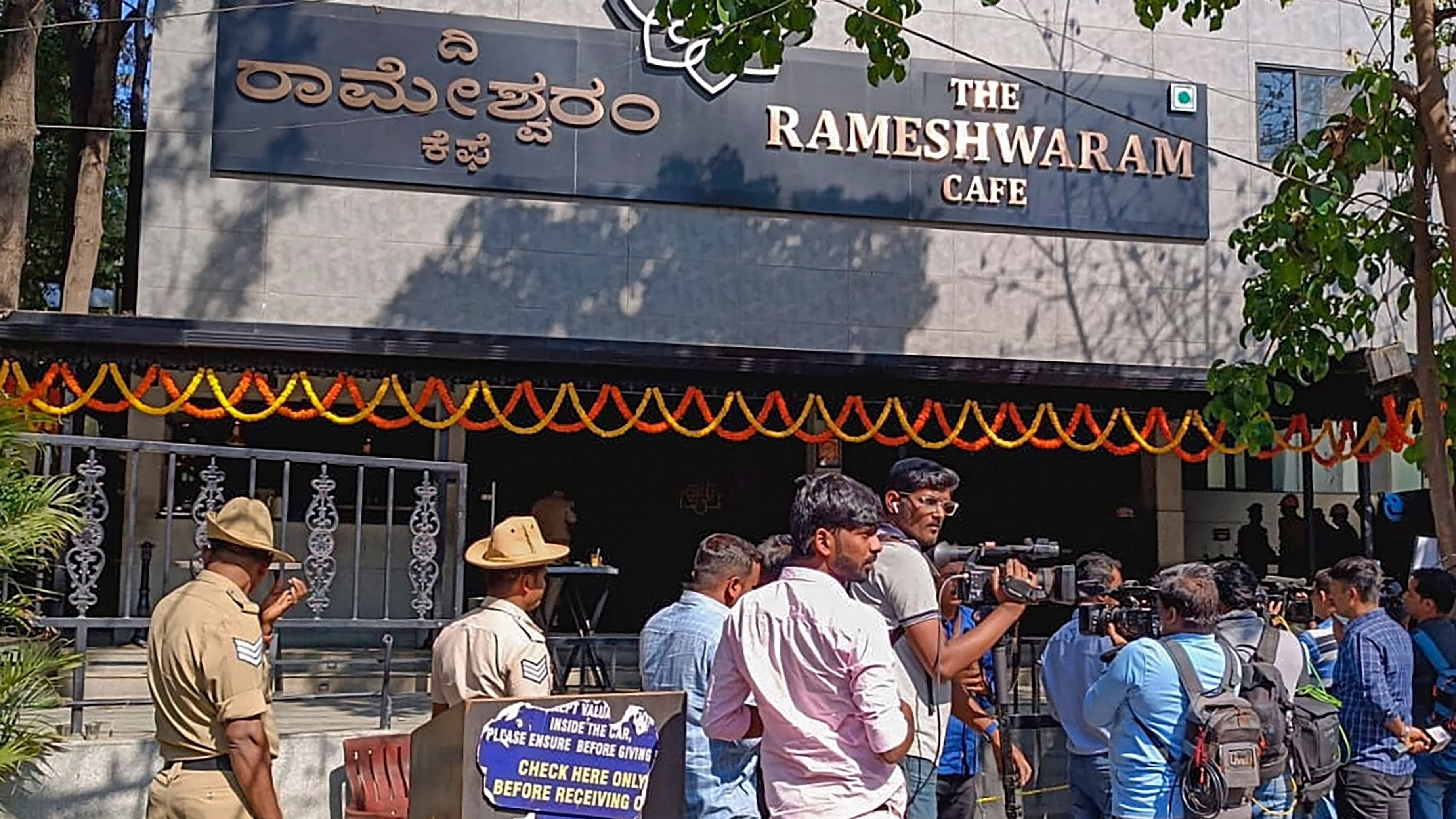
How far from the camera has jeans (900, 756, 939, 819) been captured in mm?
4871

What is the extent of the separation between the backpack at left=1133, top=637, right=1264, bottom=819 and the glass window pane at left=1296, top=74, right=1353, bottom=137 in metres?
11.4

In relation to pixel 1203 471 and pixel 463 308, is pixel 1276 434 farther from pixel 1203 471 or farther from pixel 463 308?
pixel 463 308

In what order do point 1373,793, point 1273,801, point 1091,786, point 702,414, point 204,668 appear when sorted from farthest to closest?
1. point 702,414
2. point 1373,793
3. point 1091,786
4. point 1273,801
5. point 204,668

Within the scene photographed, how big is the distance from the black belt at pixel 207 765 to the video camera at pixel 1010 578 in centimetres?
246

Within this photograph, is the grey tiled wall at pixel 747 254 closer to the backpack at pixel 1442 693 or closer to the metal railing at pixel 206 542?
the metal railing at pixel 206 542

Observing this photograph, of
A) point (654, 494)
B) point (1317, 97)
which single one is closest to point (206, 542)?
point (654, 494)

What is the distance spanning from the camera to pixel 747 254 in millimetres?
14102

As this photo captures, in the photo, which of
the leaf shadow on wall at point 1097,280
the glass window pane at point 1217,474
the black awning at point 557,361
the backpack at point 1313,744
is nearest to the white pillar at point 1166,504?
the glass window pane at point 1217,474

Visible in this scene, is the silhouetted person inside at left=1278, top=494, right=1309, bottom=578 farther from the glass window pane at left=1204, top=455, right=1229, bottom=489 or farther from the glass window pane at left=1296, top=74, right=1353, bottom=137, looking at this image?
the glass window pane at left=1296, top=74, right=1353, bottom=137

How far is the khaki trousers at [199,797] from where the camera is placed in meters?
4.58

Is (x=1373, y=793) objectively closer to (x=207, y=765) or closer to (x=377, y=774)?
(x=377, y=774)

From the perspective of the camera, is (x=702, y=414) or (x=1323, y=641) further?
(x=702, y=414)

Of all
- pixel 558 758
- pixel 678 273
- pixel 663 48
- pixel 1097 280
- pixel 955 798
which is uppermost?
pixel 663 48

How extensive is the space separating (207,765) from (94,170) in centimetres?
1350
